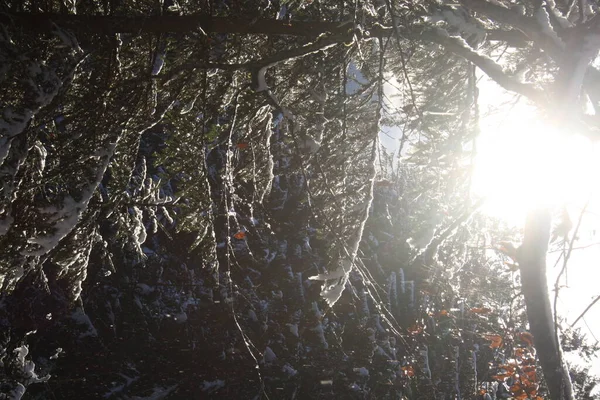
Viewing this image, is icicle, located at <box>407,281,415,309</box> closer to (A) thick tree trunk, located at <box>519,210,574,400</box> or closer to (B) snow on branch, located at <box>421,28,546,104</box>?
(A) thick tree trunk, located at <box>519,210,574,400</box>

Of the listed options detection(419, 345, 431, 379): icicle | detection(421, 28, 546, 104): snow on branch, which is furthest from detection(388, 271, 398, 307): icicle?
detection(421, 28, 546, 104): snow on branch

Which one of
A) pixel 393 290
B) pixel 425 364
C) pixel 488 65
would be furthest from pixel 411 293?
pixel 488 65

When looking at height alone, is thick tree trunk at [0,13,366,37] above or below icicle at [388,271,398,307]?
below

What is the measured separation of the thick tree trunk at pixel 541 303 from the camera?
2113mm

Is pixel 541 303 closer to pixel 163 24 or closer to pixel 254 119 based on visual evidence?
pixel 254 119

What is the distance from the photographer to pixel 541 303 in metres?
2.22

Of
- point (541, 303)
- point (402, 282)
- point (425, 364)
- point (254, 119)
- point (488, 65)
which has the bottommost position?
point (425, 364)

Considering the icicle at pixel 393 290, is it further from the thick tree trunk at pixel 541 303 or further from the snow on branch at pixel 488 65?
the snow on branch at pixel 488 65

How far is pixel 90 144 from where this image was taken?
2637 mm

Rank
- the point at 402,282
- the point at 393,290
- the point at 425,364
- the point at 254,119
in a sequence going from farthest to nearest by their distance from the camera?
the point at 402,282, the point at 393,290, the point at 425,364, the point at 254,119

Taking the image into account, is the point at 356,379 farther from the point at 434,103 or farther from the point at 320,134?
the point at 320,134

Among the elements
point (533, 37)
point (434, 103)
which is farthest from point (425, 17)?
point (434, 103)

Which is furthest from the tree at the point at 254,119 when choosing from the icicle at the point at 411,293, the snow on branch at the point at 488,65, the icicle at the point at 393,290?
the icicle at the point at 411,293

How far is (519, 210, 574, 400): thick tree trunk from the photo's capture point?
2113 mm
